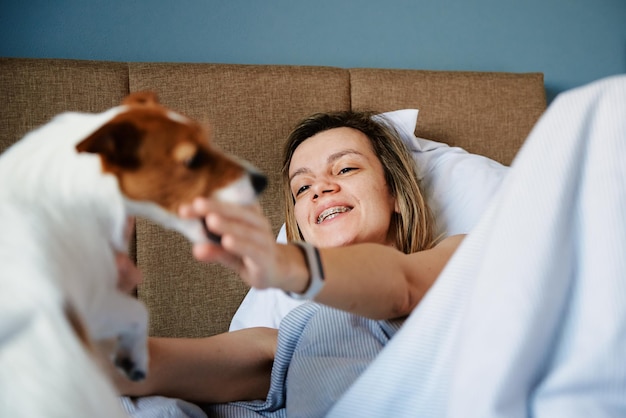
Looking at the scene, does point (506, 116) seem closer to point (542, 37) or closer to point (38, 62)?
point (542, 37)

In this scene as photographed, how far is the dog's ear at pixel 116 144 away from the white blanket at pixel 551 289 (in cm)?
45

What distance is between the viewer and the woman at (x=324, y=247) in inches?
25.9

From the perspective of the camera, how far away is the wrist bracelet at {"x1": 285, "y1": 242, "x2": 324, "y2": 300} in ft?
2.44

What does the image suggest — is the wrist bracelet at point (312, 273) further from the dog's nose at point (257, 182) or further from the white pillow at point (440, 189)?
the white pillow at point (440, 189)

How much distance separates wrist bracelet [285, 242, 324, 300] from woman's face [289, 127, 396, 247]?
56 centimetres

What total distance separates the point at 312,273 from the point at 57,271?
0.35 m

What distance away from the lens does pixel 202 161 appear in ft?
1.77

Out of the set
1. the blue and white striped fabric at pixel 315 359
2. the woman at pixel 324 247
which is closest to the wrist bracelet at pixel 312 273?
the woman at pixel 324 247

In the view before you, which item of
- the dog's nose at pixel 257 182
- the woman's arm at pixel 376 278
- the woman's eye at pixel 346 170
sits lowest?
the woman's arm at pixel 376 278

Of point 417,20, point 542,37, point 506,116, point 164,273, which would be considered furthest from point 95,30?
point 542,37

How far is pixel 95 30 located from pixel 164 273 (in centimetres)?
76

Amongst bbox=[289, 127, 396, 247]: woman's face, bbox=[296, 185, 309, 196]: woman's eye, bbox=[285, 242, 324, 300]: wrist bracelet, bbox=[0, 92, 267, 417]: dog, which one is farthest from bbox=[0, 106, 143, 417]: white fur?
bbox=[296, 185, 309, 196]: woman's eye

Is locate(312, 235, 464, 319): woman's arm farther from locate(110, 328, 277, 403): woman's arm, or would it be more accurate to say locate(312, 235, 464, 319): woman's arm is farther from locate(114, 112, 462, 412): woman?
locate(110, 328, 277, 403): woman's arm

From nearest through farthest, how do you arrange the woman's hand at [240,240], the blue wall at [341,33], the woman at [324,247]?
1. the woman's hand at [240,240]
2. the woman at [324,247]
3. the blue wall at [341,33]
